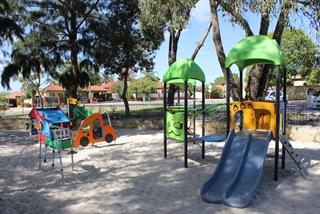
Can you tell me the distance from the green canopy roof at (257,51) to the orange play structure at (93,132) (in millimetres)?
4553

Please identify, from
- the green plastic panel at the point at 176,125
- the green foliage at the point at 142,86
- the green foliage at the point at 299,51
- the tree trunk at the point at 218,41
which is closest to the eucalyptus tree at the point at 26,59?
the tree trunk at the point at 218,41

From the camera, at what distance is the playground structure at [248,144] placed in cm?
478

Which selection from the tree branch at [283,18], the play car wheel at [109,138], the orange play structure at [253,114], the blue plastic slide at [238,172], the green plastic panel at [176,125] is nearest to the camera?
the blue plastic slide at [238,172]

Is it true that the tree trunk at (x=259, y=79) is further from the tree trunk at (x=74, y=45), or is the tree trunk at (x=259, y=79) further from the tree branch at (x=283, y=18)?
the tree trunk at (x=74, y=45)

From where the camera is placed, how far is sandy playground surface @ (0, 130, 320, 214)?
14.8 feet

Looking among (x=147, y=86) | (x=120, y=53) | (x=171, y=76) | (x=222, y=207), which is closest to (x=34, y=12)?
(x=120, y=53)

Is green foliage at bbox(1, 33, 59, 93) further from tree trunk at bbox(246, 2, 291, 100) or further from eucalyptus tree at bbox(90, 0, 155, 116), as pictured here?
tree trunk at bbox(246, 2, 291, 100)

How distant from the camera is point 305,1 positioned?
8906mm

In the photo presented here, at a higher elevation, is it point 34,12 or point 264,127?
point 34,12

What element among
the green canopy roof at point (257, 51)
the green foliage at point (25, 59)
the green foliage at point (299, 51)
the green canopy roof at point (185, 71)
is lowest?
the green canopy roof at point (185, 71)

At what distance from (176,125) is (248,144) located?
209cm

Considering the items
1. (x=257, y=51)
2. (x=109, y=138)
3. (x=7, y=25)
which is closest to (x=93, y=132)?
(x=109, y=138)

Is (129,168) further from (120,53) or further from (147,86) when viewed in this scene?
(147,86)

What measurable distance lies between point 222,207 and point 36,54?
13177 mm
